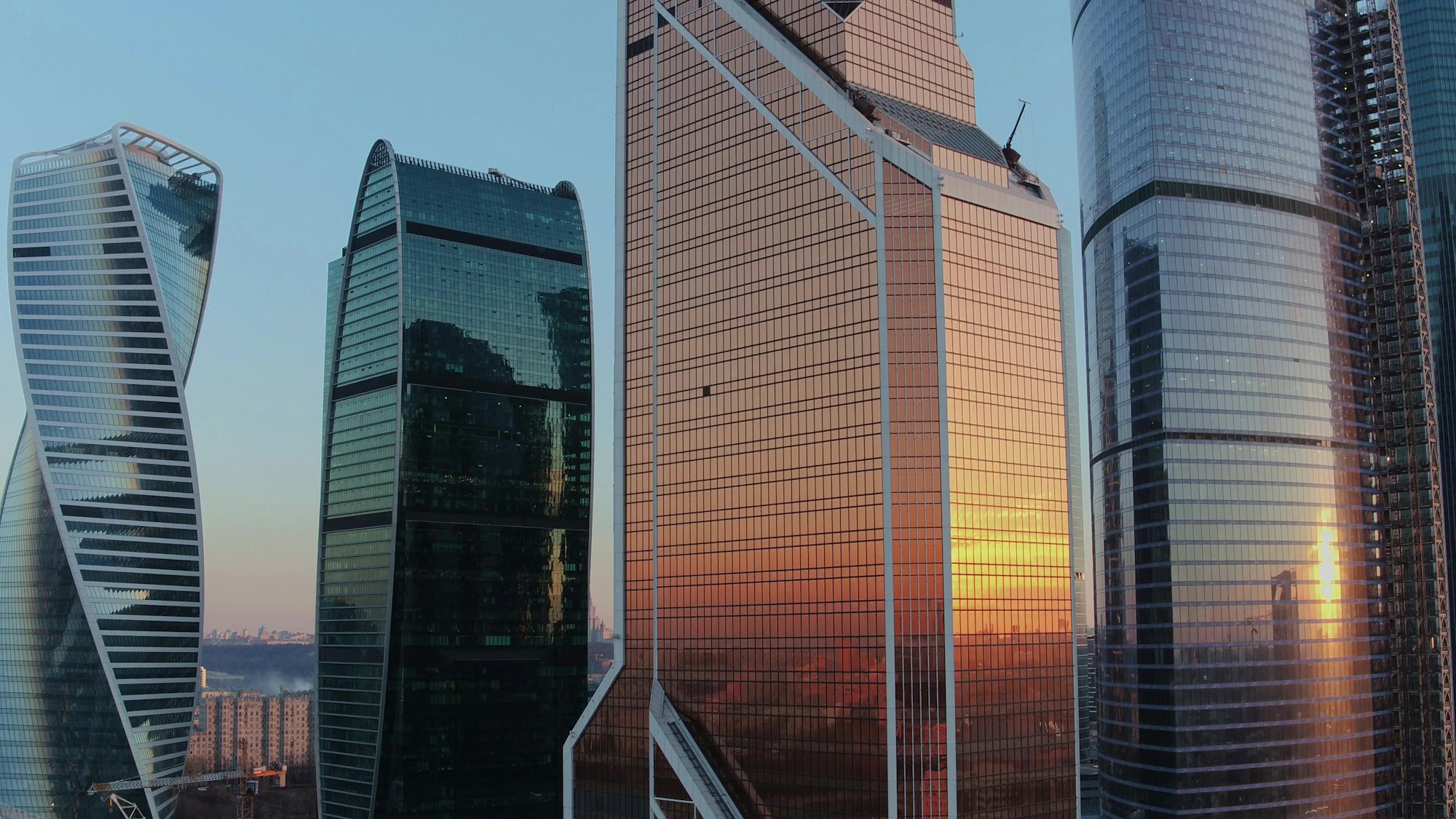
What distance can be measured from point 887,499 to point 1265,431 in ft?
282

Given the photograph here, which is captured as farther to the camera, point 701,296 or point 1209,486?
point 1209,486

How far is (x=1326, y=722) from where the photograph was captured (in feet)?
575

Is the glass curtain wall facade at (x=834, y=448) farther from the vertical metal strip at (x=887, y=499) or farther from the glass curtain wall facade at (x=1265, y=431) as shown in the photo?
the glass curtain wall facade at (x=1265, y=431)

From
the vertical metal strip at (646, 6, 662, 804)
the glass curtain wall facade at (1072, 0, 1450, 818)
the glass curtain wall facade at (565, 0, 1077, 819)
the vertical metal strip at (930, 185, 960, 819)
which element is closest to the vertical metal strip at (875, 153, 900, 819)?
the glass curtain wall facade at (565, 0, 1077, 819)

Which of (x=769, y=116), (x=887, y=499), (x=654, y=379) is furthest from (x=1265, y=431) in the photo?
(x=654, y=379)

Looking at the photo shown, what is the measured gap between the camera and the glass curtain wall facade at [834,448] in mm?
115312

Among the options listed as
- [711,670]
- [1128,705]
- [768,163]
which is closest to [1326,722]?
[1128,705]

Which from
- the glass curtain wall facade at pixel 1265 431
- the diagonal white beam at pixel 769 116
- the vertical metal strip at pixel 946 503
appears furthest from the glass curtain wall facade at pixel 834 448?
the glass curtain wall facade at pixel 1265 431

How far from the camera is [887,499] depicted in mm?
116312

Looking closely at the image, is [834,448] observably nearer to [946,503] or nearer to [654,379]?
[946,503]

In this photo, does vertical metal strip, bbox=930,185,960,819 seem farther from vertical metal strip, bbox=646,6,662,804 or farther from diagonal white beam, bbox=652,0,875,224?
vertical metal strip, bbox=646,6,662,804

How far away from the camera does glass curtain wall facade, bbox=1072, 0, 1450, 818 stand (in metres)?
176

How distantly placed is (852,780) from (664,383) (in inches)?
1716

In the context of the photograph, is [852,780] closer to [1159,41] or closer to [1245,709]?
[1245,709]
